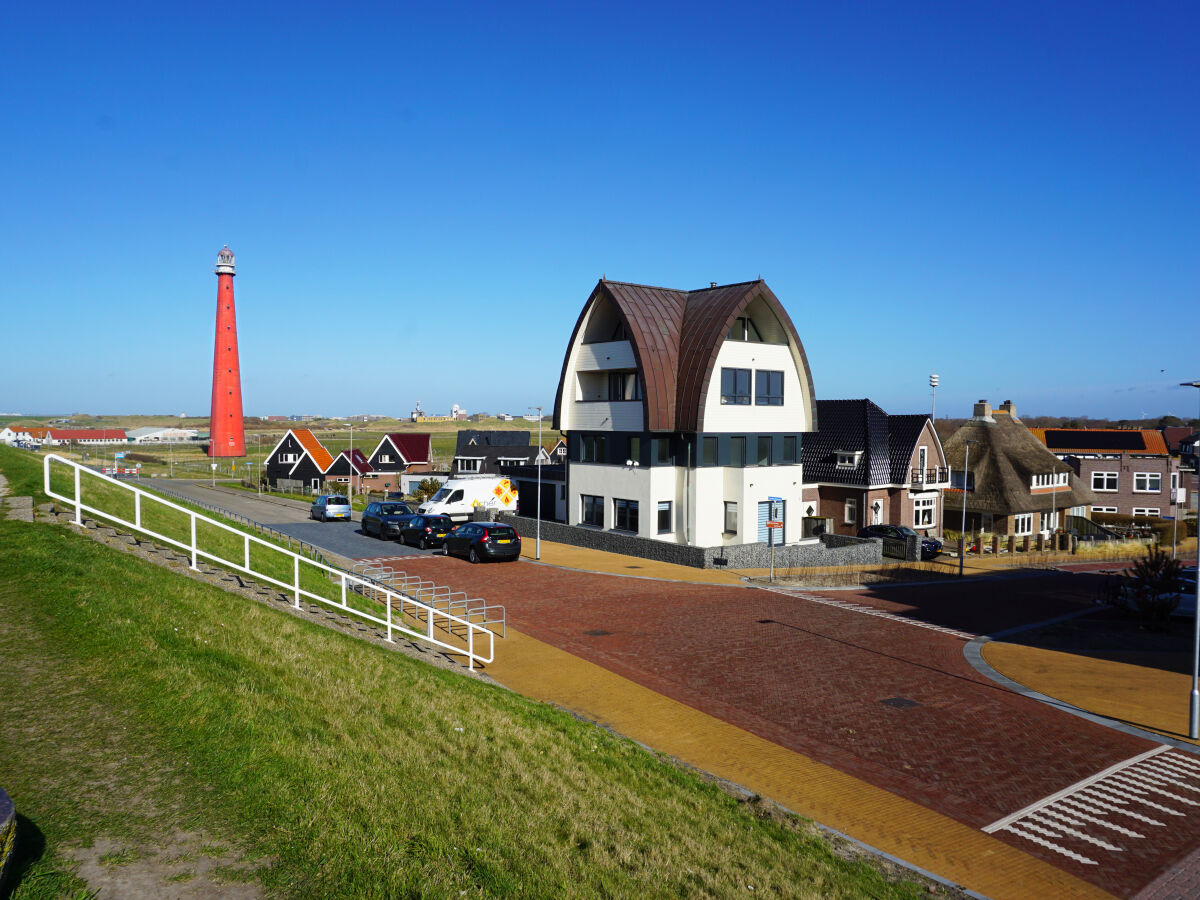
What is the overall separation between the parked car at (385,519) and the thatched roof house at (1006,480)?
3433 centimetres

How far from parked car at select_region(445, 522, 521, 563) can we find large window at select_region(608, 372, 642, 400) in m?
8.83

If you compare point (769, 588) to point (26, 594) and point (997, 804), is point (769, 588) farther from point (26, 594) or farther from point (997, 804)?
point (26, 594)

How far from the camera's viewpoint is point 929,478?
46719mm

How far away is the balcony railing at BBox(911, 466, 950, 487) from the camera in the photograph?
45656 mm

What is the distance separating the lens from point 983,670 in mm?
17578

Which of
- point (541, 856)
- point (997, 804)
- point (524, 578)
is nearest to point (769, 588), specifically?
→ point (524, 578)

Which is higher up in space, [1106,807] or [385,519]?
[385,519]

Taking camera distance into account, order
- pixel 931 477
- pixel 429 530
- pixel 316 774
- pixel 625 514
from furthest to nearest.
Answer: pixel 931 477
pixel 625 514
pixel 429 530
pixel 316 774

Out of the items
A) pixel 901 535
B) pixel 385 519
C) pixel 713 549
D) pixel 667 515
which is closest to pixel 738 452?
pixel 667 515

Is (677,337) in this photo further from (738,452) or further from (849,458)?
(849,458)

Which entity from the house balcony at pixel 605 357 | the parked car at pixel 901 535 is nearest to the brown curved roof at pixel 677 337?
the house balcony at pixel 605 357

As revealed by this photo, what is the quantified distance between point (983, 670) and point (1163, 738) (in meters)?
4.19

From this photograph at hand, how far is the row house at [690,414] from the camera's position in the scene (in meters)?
34.9

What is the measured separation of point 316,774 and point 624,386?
100ft
